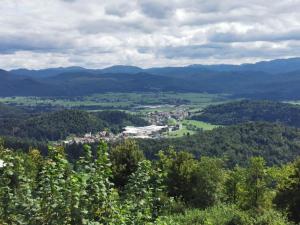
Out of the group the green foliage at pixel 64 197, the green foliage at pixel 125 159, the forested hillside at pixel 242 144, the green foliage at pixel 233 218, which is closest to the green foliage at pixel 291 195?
the green foliage at pixel 233 218

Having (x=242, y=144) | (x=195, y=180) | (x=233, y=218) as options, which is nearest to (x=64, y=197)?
(x=233, y=218)

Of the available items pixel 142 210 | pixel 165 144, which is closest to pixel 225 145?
pixel 165 144

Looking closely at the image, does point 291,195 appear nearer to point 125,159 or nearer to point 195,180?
point 195,180

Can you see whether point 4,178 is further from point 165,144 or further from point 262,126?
point 262,126

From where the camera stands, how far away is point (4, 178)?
484 inches

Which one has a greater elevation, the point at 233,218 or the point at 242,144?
the point at 233,218

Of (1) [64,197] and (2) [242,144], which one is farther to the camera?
(2) [242,144]

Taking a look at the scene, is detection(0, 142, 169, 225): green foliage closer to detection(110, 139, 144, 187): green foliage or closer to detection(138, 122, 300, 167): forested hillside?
detection(110, 139, 144, 187): green foliage

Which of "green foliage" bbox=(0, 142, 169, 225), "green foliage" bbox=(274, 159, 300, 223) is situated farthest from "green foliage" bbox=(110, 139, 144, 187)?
"green foliage" bbox=(0, 142, 169, 225)

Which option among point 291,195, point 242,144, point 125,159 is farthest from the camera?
point 242,144

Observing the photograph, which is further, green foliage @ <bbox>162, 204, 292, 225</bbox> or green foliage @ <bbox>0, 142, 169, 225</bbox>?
green foliage @ <bbox>162, 204, 292, 225</bbox>

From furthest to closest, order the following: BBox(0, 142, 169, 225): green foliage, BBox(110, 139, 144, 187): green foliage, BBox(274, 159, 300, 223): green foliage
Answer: BBox(110, 139, 144, 187): green foliage → BBox(274, 159, 300, 223): green foliage → BBox(0, 142, 169, 225): green foliage

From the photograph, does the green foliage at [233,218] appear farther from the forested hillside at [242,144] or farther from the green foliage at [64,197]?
the forested hillside at [242,144]

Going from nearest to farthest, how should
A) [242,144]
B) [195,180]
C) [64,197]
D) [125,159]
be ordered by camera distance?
1. [64,197]
2. [195,180]
3. [125,159]
4. [242,144]
